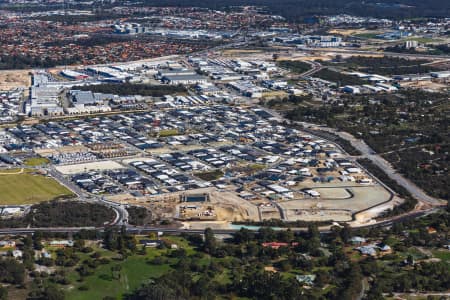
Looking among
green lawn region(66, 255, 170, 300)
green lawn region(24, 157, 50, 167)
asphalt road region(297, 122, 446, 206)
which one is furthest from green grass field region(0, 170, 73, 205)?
asphalt road region(297, 122, 446, 206)

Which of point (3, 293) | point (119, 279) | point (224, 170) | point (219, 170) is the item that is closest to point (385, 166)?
point (224, 170)

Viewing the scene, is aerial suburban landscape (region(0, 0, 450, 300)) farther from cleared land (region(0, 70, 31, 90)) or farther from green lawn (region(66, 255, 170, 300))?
cleared land (region(0, 70, 31, 90))

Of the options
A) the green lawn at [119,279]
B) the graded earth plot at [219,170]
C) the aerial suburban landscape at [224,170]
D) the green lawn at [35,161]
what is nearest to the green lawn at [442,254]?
the aerial suburban landscape at [224,170]

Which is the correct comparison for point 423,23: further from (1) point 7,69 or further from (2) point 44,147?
(2) point 44,147

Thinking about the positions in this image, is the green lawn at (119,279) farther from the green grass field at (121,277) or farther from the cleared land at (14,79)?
the cleared land at (14,79)

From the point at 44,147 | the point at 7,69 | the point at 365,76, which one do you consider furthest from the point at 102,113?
the point at 365,76
